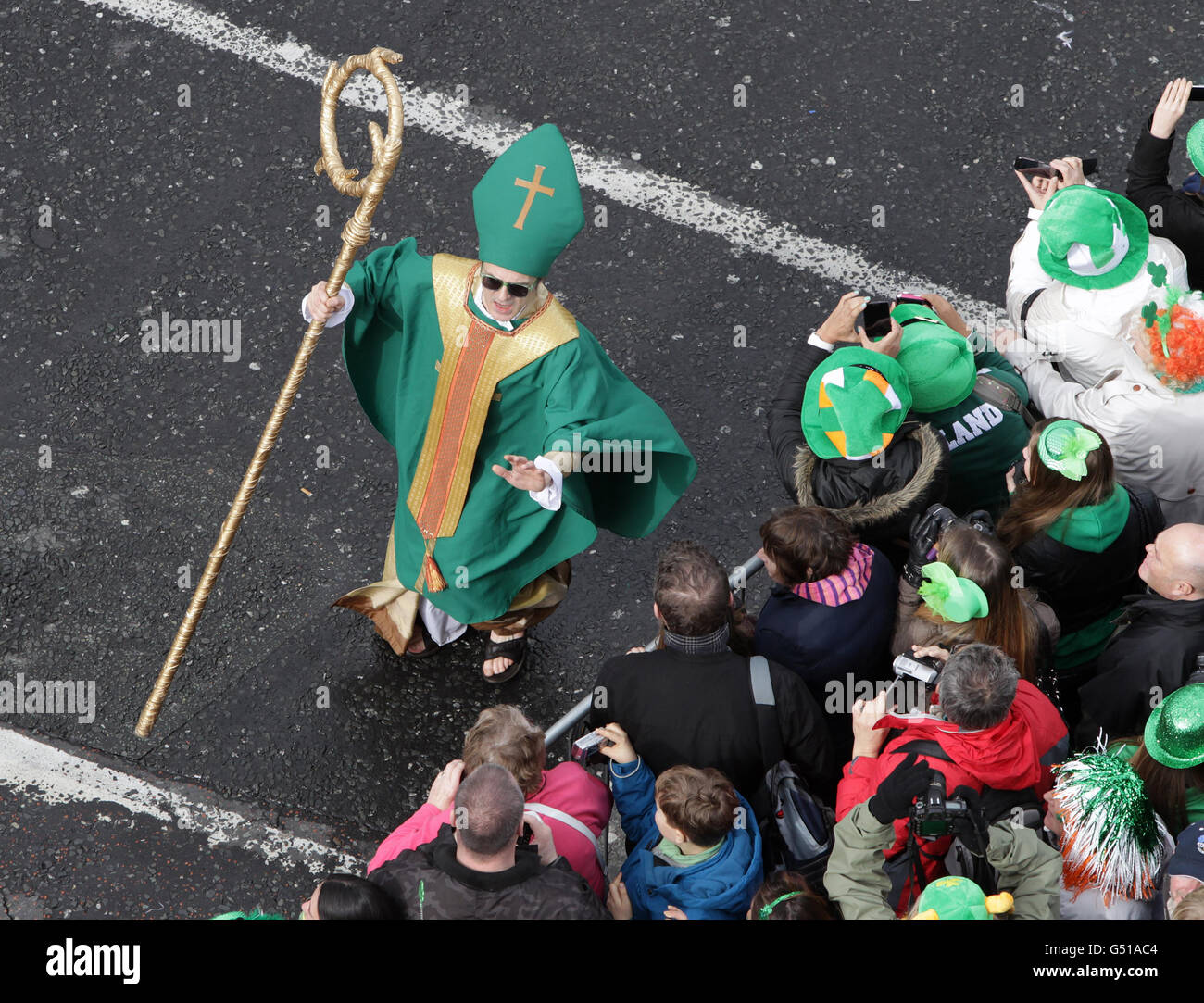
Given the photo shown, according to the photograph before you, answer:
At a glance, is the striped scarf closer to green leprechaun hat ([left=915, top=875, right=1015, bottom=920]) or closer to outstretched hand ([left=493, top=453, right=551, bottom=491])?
outstretched hand ([left=493, top=453, right=551, bottom=491])

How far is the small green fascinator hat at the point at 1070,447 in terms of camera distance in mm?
3738

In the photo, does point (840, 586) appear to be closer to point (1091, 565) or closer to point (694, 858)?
point (1091, 565)

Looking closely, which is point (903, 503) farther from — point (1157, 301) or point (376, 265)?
point (376, 265)

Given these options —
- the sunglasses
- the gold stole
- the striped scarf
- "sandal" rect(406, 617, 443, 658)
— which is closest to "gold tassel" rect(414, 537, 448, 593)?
the gold stole

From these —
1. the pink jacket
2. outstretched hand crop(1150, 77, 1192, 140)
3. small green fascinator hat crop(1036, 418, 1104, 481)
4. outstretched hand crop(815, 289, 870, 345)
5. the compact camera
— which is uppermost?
outstretched hand crop(1150, 77, 1192, 140)

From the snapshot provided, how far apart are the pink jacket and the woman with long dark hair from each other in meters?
1.47

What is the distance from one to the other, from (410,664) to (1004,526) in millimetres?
2246

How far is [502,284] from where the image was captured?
13.0ft

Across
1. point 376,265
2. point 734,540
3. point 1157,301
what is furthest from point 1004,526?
point 376,265

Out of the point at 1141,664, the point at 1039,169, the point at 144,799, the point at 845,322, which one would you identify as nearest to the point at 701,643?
the point at 1141,664

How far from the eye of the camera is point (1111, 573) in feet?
13.1

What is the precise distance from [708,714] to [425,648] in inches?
66.0

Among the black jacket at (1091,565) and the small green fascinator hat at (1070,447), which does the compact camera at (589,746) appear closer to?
the black jacket at (1091,565)

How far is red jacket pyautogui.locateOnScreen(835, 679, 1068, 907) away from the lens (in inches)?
127
